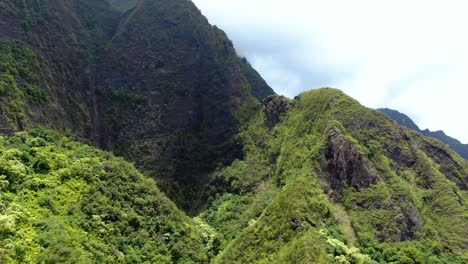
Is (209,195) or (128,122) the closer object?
(209,195)

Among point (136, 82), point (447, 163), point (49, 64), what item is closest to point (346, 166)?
point (447, 163)

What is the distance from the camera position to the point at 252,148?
13375 cm

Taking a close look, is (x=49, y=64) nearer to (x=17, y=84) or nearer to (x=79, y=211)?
(x=17, y=84)

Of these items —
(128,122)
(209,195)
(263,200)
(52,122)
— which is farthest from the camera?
(128,122)

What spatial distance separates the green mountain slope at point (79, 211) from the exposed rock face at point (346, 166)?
33321 mm

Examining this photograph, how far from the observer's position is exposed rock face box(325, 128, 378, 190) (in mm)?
96375

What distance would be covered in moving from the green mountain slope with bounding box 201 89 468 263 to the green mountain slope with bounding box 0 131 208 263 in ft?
44.4

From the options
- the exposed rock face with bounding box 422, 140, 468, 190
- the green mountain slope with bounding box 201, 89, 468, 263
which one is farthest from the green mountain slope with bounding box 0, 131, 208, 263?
the exposed rock face with bounding box 422, 140, 468, 190

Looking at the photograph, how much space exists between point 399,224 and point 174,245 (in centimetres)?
4565

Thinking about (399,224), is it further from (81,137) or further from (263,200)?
(81,137)

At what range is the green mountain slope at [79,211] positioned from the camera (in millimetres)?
63375

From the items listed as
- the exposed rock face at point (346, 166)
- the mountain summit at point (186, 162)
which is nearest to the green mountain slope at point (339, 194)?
the exposed rock face at point (346, 166)

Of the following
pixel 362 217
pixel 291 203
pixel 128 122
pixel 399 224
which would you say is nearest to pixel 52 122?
pixel 128 122

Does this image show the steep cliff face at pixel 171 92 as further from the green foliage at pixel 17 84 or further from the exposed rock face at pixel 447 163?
the exposed rock face at pixel 447 163
